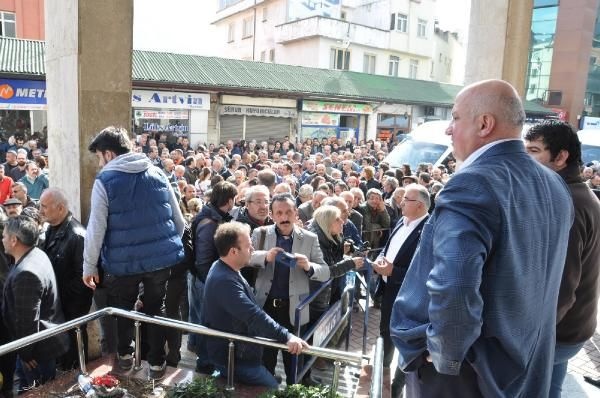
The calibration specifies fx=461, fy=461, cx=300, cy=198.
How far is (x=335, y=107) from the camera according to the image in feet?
82.3

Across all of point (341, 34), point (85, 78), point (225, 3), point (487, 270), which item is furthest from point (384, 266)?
point (225, 3)

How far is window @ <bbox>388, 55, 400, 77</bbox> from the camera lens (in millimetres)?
39250

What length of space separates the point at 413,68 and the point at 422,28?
3.54 m

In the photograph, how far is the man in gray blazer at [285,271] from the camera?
3863mm

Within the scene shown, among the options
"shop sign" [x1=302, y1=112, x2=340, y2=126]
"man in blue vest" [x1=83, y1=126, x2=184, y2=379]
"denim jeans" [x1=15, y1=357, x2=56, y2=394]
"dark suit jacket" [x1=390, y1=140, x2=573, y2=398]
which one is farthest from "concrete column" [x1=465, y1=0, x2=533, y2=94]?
"shop sign" [x1=302, y1=112, x2=340, y2=126]

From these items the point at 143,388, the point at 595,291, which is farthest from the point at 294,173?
the point at 595,291

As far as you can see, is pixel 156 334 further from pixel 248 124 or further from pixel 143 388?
pixel 248 124

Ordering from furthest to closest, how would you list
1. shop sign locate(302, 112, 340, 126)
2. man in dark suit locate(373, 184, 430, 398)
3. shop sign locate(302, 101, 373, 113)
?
1. shop sign locate(302, 112, 340, 126)
2. shop sign locate(302, 101, 373, 113)
3. man in dark suit locate(373, 184, 430, 398)

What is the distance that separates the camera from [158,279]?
146 inches

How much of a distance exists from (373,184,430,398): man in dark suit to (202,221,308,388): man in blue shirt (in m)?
1.17

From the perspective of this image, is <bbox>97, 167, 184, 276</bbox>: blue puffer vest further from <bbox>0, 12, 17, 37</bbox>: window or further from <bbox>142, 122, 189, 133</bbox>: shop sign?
<bbox>0, 12, 17, 37</bbox>: window

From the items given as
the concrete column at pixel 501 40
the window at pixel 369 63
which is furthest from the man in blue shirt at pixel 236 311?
the window at pixel 369 63

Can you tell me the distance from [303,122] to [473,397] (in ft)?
75.3

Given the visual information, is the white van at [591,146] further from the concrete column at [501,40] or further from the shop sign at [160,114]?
the shop sign at [160,114]
